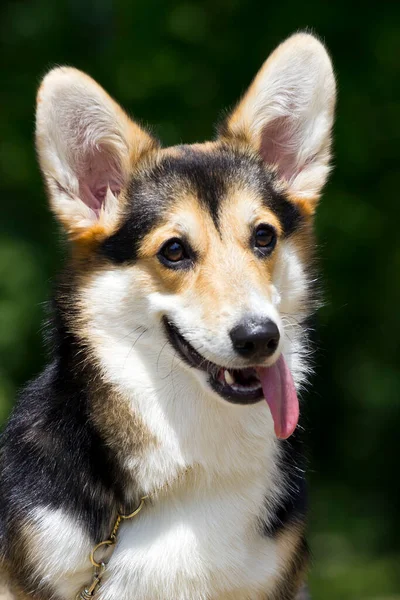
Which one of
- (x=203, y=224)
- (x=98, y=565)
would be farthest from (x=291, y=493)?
(x=203, y=224)

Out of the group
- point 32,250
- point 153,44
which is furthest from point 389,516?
point 153,44

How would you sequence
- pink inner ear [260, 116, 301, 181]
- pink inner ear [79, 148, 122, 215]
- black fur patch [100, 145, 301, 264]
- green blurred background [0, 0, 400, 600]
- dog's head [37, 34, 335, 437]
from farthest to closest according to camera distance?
1. green blurred background [0, 0, 400, 600]
2. pink inner ear [260, 116, 301, 181]
3. pink inner ear [79, 148, 122, 215]
4. black fur patch [100, 145, 301, 264]
5. dog's head [37, 34, 335, 437]

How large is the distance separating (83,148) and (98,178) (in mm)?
158

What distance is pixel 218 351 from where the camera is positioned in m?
3.46

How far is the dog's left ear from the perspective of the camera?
3.98 meters

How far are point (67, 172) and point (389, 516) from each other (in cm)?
577

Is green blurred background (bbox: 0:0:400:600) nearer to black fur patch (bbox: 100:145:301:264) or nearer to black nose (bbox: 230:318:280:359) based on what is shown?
black fur patch (bbox: 100:145:301:264)

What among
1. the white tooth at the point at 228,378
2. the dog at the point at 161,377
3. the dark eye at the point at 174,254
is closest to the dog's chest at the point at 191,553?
the dog at the point at 161,377

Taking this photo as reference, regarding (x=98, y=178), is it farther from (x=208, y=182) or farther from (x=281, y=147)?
(x=281, y=147)

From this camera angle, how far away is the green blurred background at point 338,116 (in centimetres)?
799

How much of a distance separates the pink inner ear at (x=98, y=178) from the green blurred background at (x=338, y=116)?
3.78m

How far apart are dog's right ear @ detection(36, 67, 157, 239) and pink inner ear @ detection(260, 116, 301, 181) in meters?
0.54

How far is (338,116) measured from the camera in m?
7.91

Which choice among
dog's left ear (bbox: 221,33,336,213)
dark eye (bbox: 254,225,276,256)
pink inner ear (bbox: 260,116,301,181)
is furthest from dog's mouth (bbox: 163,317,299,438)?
pink inner ear (bbox: 260,116,301,181)
